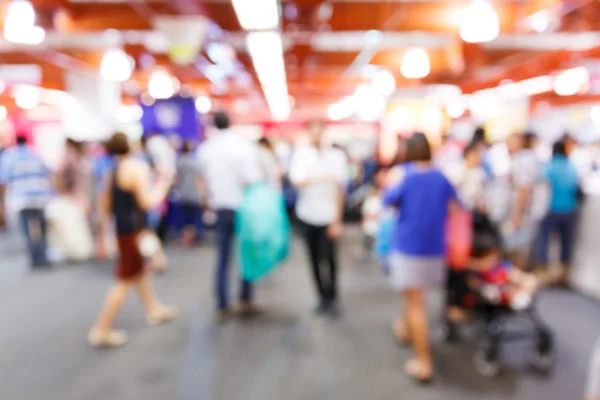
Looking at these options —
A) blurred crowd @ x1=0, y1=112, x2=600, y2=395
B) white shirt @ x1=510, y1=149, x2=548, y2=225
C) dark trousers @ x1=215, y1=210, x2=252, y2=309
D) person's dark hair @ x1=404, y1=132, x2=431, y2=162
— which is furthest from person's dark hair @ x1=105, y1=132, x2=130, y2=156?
white shirt @ x1=510, y1=149, x2=548, y2=225

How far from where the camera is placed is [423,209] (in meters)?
2.71

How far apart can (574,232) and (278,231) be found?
11.0ft

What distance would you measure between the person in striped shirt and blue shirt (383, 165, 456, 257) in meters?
4.57

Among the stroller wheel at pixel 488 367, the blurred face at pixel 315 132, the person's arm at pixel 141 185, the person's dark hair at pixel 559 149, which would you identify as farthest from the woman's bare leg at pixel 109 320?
the person's dark hair at pixel 559 149

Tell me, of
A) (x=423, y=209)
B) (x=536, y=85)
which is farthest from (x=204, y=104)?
(x=423, y=209)

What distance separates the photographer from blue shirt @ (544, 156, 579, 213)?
4.65 meters

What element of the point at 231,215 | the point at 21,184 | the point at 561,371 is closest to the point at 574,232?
the point at 561,371

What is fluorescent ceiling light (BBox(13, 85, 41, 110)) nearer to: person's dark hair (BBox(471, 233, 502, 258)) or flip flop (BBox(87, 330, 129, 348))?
flip flop (BBox(87, 330, 129, 348))

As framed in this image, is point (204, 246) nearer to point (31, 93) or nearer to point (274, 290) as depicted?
point (274, 290)

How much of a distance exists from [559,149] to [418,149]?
2.84 m

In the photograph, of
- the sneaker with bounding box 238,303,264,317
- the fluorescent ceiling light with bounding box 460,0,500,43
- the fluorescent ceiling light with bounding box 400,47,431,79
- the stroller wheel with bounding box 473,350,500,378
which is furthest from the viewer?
the fluorescent ceiling light with bounding box 400,47,431,79

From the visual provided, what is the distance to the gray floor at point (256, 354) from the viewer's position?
2.73m

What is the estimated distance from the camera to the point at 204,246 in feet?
22.8

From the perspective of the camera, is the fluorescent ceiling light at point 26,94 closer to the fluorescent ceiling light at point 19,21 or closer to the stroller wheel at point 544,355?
the fluorescent ceiling light at point 19,21
